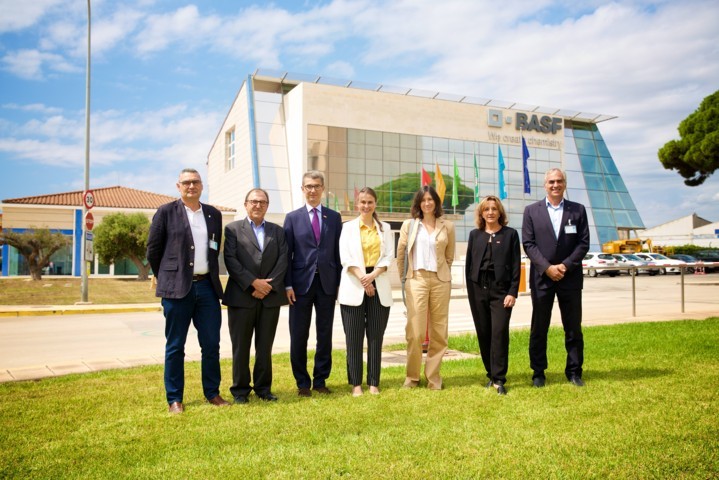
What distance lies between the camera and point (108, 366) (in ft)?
23.7

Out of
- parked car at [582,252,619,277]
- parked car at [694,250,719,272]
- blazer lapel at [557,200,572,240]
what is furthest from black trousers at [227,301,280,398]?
parked car at [694,250,719,272]

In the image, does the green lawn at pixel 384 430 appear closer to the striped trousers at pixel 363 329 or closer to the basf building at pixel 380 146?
the striped trousers at pixel 363 329

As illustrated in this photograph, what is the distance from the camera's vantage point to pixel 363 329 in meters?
5.70

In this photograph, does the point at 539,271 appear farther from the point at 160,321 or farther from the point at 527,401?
the point at 160,321

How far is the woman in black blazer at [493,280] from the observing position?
566cm

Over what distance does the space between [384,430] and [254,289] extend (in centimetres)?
193

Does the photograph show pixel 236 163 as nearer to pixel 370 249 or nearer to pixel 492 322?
pixel 370 249

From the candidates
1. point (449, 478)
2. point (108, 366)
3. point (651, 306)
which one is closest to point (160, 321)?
point (108, 366)

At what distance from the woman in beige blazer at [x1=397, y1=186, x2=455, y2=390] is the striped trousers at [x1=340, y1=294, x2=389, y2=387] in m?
0.33

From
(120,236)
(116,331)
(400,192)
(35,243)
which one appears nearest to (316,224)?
(116,331)

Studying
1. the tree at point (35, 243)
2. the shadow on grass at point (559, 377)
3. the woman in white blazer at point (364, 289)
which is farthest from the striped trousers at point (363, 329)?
the tree at point (35, 243)

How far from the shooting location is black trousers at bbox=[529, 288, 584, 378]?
230 inches

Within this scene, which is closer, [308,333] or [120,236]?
[308,333]

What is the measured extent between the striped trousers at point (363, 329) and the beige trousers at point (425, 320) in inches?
12.8
